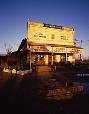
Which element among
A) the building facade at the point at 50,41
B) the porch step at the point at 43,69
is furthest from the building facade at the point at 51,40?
the porch step at the point at 43,69

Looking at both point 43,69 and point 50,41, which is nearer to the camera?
point 43,69

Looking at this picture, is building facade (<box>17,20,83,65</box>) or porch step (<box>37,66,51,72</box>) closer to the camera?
porch step (<box>37,66,51,72</box>)

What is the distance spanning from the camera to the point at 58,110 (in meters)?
7.29

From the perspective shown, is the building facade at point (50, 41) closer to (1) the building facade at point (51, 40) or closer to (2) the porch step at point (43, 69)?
(1) the building facade at point (51, 40)

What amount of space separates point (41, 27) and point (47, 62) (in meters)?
6.31

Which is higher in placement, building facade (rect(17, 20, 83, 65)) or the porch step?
building facade (rect(17, 20, 83, 65))

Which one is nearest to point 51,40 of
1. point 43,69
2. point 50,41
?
point 50,41

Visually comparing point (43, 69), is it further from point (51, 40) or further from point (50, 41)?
point (51, 40)

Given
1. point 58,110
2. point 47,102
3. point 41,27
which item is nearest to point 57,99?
point 47,102

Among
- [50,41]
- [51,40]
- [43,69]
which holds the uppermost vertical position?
[51,40]

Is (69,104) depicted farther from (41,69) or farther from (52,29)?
(52,29)

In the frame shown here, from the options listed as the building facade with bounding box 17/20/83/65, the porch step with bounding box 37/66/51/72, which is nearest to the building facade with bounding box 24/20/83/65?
the building facade with bounding box 17/20/83/65

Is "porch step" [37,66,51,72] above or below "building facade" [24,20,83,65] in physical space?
below

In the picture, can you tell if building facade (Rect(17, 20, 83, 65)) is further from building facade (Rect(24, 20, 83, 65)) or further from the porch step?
the porch step
